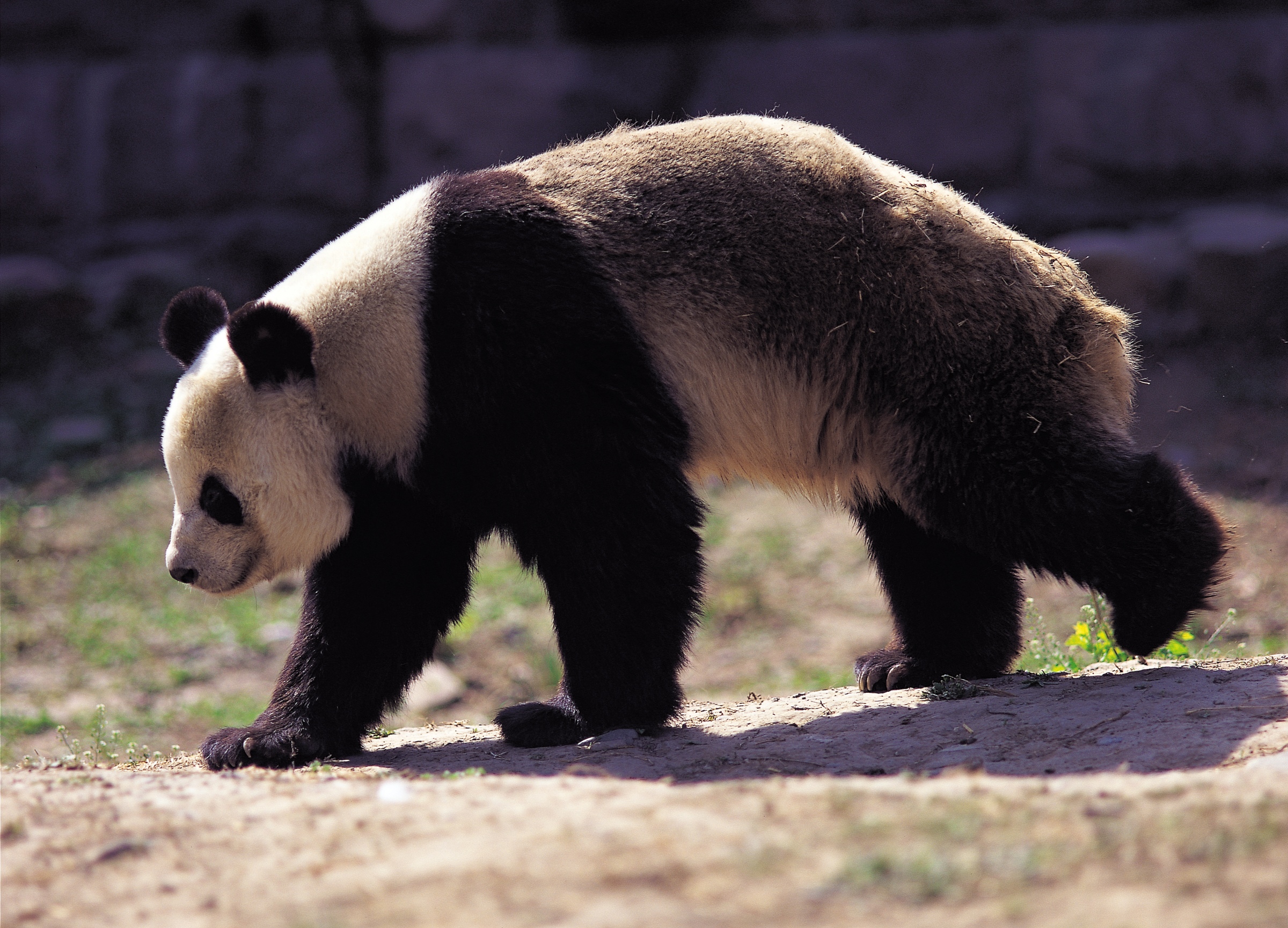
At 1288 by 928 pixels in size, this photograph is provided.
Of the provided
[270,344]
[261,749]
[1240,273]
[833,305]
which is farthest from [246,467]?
[1240,273]

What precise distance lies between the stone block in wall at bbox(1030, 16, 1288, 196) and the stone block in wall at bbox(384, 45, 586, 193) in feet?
11.4

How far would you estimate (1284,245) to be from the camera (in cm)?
843

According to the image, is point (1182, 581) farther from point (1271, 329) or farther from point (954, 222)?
point (1271, 329)

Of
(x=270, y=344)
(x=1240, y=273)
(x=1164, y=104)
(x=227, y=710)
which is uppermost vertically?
(x=1164, y=104)

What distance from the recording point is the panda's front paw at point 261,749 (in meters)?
3.95

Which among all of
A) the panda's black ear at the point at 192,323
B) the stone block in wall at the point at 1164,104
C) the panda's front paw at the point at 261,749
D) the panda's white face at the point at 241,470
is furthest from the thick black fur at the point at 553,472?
the stone block in wall at the point at 1164,104

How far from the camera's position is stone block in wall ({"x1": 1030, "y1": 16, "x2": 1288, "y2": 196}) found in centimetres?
882

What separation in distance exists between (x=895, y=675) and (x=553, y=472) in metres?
1.60

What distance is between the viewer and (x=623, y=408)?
3.95 metres

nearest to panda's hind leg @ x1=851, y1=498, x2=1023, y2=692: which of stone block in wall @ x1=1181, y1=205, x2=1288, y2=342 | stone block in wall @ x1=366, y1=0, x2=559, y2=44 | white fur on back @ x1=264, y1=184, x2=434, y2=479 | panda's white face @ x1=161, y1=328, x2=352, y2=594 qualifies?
white fur on back @ x1=264, y1=184, x2=434, y2=479

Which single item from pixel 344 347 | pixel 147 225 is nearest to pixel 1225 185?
pixel 344 347

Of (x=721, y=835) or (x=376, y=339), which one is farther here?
(x=376, y=339)

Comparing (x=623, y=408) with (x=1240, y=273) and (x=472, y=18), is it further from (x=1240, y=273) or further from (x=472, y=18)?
(x=472, y=18)

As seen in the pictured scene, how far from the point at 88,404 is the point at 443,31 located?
3.87 m
